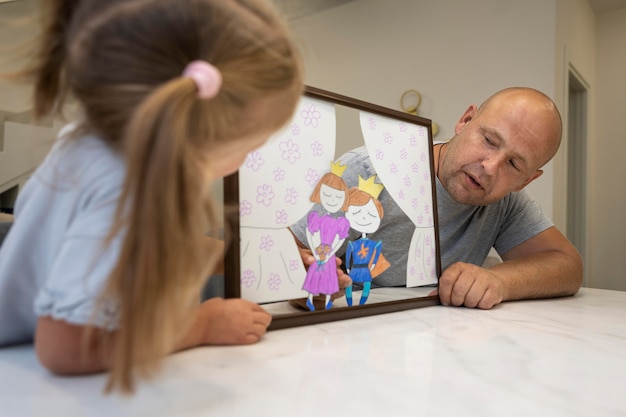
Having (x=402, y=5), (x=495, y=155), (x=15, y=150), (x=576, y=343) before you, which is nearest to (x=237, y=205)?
(x=576, y=343)

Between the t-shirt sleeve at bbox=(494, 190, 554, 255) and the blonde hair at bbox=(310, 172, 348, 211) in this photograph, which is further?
the t-shirt sleeve at bbox=(494, 190, 554, 255)

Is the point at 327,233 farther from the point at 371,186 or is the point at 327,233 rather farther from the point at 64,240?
the point at 64,240

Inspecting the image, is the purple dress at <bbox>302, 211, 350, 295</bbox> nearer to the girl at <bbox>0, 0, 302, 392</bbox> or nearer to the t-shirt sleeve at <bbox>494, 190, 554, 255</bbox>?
the girl at <bbox>0, 0, 302, 392</bbox>

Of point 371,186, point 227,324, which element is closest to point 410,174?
point 371,186

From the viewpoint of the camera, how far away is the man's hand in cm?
99

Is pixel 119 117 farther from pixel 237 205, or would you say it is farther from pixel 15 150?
pixel 15 150

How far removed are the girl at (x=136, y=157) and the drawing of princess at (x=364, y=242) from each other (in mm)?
370

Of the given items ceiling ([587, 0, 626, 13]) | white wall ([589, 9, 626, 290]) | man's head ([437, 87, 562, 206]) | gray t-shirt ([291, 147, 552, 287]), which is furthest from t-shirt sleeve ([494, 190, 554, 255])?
ceiling ([587, 0, 626, 13])

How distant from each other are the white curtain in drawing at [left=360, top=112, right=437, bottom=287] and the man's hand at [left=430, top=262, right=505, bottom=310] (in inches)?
1.4

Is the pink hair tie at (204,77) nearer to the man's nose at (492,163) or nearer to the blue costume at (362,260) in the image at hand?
the blue costume at (362,260)

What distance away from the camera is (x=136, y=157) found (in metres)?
0.36

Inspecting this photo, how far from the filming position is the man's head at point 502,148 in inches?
47.7

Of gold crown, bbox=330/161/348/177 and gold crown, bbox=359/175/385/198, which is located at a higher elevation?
gold crown, bbox=330/161/348/177

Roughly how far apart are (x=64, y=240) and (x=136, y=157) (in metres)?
0.16
